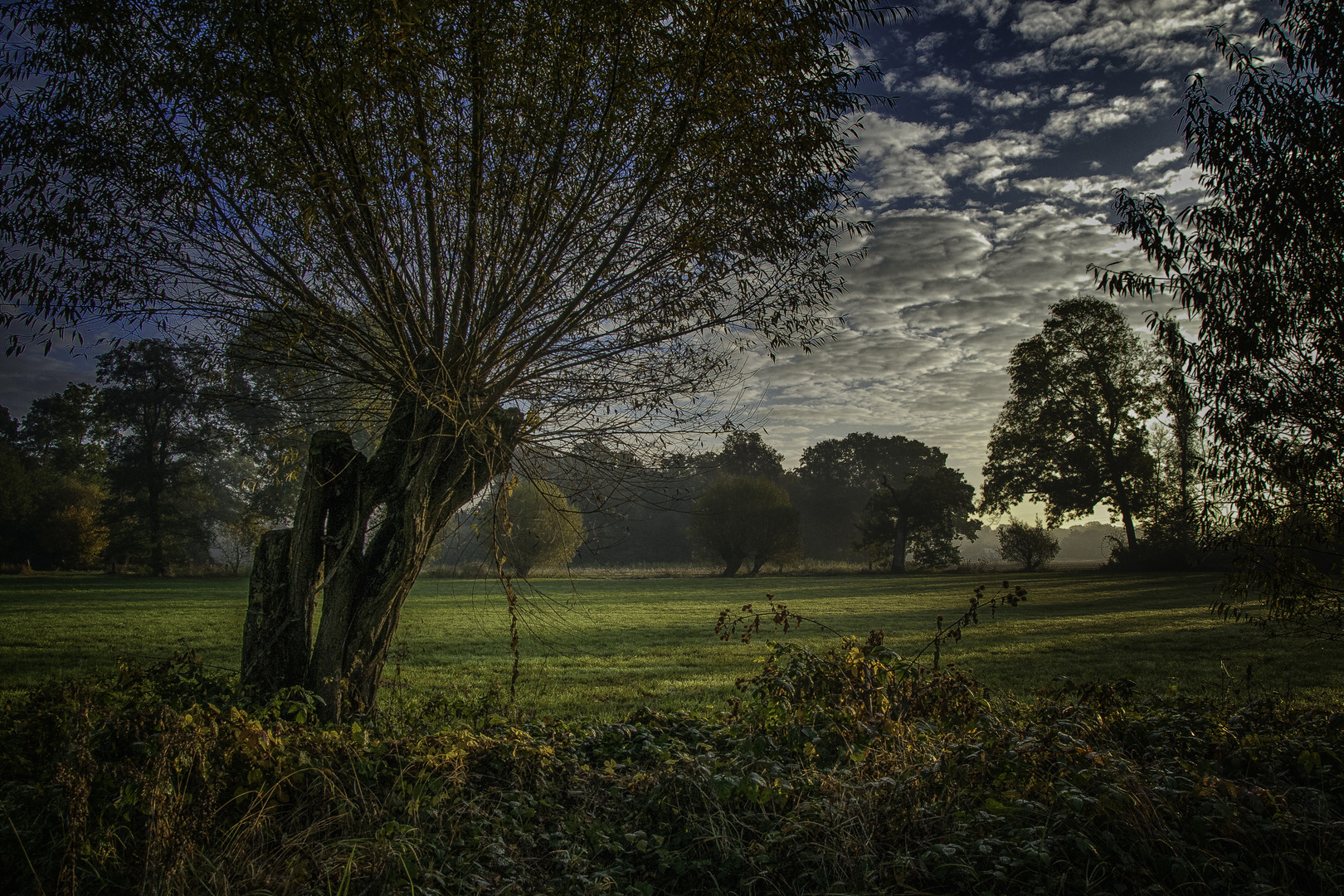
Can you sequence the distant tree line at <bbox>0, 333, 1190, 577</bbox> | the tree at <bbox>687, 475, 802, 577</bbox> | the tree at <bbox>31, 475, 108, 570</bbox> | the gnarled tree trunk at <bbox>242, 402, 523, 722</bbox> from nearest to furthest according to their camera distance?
the gnarled tree trunk at <bbox>242, 402, 523, 722</bbox>
the distant tree line at <bbox>0, 333, 1190, 577</bbox>
the tree at <bbox>31, 475, 108, 570</bbox>
the tree at <bbox>687, 475, 802, 577</bbox>

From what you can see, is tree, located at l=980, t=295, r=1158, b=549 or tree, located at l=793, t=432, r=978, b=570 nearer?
tree, located at l=980, t=295, r=1158, b=549

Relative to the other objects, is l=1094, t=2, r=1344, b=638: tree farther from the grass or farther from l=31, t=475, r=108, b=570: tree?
l=31, t=475, r=108, b=570: tree

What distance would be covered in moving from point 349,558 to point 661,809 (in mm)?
3407

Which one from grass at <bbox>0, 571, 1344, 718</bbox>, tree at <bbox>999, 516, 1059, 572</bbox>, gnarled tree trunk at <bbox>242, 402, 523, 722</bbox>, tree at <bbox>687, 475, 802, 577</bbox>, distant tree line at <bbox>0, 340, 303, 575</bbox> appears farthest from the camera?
tree at <bbox>687, 475, 802, 577</bbox>

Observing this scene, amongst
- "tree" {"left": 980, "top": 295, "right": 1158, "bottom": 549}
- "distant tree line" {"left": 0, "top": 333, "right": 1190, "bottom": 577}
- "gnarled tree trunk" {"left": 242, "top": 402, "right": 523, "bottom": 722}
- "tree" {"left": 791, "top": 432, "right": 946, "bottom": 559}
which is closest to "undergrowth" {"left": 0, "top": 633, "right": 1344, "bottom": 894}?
"gnarled tree trunk" {"left": 242, "top": 402, "right": 523, "bottom": 722}

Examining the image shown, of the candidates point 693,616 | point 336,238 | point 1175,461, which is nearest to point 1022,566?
point 1175,461

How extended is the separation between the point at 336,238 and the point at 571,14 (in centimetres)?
235

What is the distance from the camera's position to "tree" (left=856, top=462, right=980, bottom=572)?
40.3 m

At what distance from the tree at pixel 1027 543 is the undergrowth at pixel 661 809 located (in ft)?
124

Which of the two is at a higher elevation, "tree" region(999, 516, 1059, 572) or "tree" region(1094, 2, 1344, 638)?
"tree" region(1094, 2, 1344, 638)

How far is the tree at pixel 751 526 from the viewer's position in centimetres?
4016

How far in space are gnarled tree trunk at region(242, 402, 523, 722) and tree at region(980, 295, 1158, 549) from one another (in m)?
35.9

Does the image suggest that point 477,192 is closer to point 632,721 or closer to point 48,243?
point 48,243

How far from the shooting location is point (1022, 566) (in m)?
39.6
